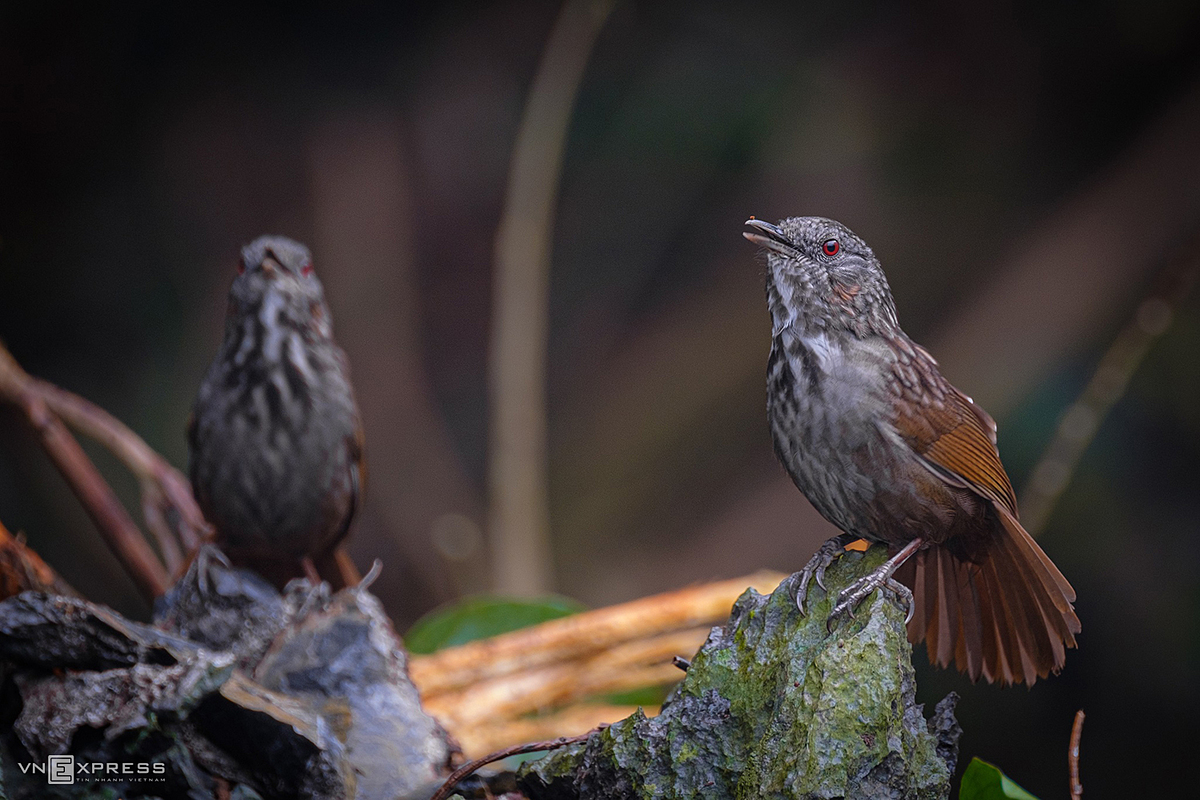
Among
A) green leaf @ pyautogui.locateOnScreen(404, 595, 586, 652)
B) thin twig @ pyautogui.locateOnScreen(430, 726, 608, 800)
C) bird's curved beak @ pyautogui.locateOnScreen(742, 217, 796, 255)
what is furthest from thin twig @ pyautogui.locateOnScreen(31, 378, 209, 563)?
bird's curved beak @ pyautogui.locateOnScreen(742, 217, 796, 255)

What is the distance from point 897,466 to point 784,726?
521mm

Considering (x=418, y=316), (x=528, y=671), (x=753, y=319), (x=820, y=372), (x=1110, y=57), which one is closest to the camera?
(x=820, y=372)

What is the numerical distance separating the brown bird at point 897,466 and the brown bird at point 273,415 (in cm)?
130

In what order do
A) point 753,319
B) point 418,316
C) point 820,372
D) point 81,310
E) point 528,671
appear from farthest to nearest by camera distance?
point 418,316 < point 753,319 < point 81,310 < point 528,671 < point 820,372

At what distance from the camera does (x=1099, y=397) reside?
3887 mm

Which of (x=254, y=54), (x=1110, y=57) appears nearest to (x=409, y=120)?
(x=254, y=54)

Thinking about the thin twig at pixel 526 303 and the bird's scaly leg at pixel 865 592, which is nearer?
the bird's scaly leg at pixel 865 592

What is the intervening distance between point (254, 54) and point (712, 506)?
10.8 feet

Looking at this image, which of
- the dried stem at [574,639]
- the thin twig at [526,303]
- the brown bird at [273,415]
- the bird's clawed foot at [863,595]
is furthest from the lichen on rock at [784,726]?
the thin twig at [526,303]

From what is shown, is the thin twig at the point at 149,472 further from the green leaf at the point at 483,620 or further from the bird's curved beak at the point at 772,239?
the bird's curved beak at the point at 772,239

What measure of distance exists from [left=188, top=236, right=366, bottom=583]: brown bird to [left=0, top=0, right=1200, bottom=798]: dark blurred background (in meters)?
2.20

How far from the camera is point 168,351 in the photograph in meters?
5.02

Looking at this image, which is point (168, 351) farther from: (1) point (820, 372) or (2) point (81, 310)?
(1) point (820, 372)

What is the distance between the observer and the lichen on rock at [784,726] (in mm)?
1512
